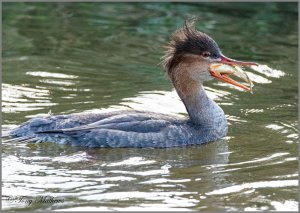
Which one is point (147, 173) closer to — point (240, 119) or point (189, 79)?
point (189, 79)

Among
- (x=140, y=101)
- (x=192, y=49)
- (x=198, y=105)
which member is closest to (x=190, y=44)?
(x=192, y=49)

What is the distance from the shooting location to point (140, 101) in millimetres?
12453

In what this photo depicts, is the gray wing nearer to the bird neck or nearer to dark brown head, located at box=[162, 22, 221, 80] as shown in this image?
the bird neck

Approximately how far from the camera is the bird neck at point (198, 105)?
10898 millimetres

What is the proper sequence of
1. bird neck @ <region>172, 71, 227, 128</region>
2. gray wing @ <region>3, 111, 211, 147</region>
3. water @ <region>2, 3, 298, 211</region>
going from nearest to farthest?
water @ <region>2, 3, 298, 211</region> → gray wing @ <region>3, 111, 211, 147</region> → bird neck @ <region>172, 71, 227, 128</region>

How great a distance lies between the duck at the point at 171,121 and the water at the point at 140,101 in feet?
0.50

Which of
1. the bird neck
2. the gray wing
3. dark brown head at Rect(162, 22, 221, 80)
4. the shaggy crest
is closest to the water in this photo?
the gray wing

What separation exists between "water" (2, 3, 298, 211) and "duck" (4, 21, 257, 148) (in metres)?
0.15

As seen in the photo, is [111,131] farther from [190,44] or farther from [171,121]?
[190,44]

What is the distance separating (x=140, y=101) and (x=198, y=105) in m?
1.68

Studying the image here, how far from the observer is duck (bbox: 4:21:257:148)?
10461 mm

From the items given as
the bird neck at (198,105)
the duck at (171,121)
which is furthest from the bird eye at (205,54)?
the bird neck at (198,105)

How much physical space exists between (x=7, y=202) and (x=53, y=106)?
404cm

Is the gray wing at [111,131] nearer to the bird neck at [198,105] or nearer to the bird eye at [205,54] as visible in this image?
the bird neck at [198,105]
